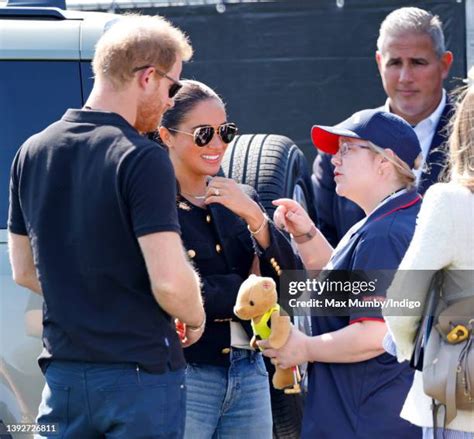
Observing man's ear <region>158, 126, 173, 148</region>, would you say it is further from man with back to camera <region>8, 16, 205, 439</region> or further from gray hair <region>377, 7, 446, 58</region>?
gray hair <region>377, 7, 446, 58</region>

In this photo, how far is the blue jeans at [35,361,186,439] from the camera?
3047 millimetres

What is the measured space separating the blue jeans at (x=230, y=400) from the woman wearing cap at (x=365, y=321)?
23 cm

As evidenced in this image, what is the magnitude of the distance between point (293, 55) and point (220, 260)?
122 inches

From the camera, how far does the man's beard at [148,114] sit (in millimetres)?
3235

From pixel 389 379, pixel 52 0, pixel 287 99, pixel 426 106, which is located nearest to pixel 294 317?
pixel 389 379

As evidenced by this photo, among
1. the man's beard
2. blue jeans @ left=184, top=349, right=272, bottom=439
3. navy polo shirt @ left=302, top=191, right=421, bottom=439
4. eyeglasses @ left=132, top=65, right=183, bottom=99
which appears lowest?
blue jeans @ left=184, top=349, right=272, bottom=439

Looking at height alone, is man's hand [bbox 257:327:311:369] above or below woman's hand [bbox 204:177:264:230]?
below

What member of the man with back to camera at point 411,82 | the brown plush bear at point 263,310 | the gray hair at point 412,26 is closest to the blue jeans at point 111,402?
the brown plush bear at point 263,310

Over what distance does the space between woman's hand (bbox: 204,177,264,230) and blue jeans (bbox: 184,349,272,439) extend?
47 cm

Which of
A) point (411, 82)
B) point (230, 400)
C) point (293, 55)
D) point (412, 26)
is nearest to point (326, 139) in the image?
point (230, 400)

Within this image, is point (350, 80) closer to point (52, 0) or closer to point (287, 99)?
point (287, 99)

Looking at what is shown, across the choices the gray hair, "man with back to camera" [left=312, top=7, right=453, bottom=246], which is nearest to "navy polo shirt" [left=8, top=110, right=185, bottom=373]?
"man with back to camera" [left=312, top=7, right=453, bottom=246]

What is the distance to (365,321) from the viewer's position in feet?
11.2

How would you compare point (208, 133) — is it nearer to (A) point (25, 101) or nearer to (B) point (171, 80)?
(B) point (171, 80)
